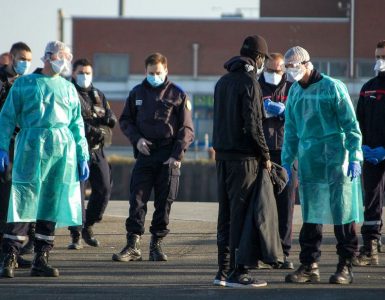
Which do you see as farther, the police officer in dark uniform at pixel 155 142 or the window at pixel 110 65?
the window at pixel 110 65

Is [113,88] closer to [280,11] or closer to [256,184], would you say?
[280,11]

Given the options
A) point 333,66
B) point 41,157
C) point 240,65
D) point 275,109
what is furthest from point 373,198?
point 333,66

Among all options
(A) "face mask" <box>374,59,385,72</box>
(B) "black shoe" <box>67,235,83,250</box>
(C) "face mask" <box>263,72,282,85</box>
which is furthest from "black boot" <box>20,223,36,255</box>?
(A) "face mask" <box>374,59,385,72</box>

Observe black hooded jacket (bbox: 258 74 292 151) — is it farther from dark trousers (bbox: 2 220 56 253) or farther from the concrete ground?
dark trousers (bbox: 2 220 56 253)

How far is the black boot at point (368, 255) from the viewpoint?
37.9 ft

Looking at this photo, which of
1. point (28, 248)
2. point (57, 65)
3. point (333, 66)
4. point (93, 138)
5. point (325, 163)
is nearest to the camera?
point (325, 163)

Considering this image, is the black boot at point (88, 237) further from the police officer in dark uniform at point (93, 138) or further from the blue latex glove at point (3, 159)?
the blue latex glove at point (3, 159)

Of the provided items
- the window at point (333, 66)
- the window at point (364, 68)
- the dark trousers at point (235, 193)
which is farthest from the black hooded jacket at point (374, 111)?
the window at point (333, 66)

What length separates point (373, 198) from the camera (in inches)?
470

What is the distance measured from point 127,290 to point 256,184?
1.45m

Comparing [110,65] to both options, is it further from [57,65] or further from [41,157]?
[41,157]

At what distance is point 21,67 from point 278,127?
2.65 metres

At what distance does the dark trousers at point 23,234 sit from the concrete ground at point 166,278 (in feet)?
0.95

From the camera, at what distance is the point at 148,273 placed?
10.8 m
